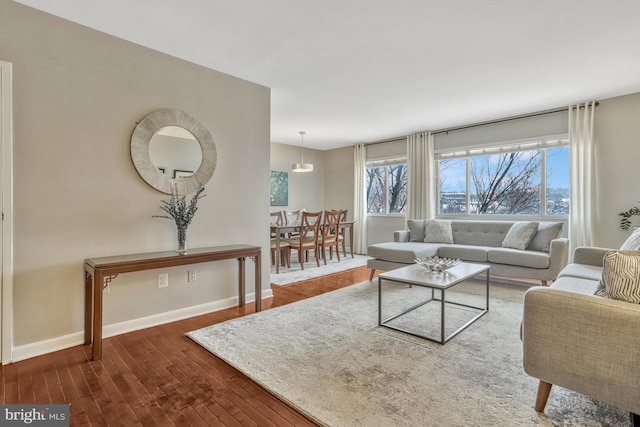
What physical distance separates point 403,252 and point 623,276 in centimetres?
271

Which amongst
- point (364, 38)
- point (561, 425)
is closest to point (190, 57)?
point (364, 38)

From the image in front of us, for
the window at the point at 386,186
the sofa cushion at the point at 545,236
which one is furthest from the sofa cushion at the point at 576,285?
the window at the point at 386,186

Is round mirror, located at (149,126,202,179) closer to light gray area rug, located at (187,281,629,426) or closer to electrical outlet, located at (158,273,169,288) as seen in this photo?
electrical outlet, located at (158,273,169,288)

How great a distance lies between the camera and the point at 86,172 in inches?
96.3

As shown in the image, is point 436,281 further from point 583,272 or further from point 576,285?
point 583,272

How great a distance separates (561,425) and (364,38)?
2815 mm

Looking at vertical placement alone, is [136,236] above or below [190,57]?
below

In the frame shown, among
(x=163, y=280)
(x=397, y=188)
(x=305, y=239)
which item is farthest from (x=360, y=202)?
(x=163, y=280)

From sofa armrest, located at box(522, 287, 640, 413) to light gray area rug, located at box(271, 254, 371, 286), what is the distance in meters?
3.10

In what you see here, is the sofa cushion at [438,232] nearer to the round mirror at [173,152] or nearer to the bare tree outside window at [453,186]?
the bare tree outside window at [453,186]

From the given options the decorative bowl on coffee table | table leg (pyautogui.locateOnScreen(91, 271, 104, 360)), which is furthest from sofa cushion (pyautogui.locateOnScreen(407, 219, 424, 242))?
table leg (pyautogui.locateOnScreen(91, 271, 104, 360))

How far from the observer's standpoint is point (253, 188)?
11.5 ft

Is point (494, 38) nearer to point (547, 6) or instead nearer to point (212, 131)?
point (547, 6)

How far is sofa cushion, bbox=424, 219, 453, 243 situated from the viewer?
4.82 meters
